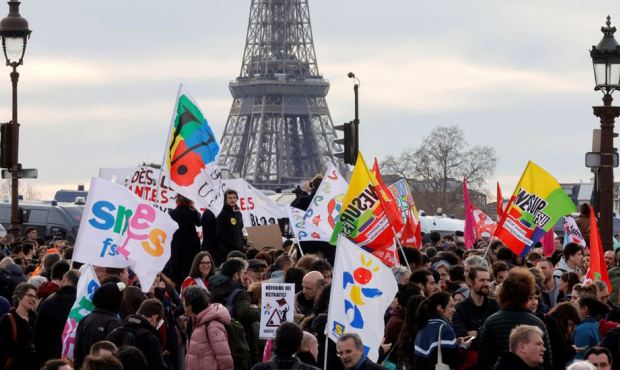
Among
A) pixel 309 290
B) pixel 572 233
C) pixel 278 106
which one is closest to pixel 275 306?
pixel 309 290

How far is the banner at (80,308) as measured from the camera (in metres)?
15.0

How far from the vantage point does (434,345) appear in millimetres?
13477

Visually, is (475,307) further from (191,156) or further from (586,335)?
(191,156)

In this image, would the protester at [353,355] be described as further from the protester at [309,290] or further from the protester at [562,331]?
the protester at [309,290]

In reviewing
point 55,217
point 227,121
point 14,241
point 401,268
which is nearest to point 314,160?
point 227,121

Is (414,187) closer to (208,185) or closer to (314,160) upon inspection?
(314,160)

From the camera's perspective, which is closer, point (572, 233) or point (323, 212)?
point (323, 212)

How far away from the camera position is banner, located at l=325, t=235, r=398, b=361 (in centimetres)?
1400

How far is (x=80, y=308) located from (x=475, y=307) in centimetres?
344

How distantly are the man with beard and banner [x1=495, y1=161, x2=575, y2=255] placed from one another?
5.09m

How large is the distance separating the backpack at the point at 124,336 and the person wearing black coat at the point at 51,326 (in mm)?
1759

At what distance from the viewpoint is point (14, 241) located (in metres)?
27.3

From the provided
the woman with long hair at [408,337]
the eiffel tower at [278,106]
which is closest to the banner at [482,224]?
the woman with long hair at [408,337]

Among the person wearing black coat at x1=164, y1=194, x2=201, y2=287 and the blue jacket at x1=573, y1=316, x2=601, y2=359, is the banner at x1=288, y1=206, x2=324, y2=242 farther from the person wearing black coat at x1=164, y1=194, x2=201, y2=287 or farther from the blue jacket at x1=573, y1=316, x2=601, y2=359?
the blue jacket at x1=573, y1=316, x2=601, y2=359
